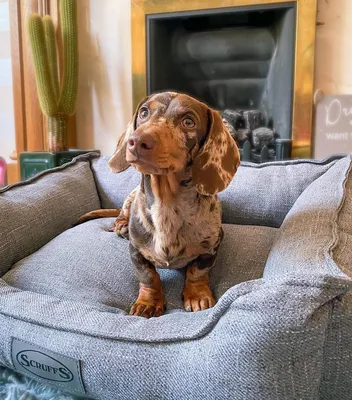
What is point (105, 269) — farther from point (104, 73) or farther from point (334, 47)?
point (104, 73)

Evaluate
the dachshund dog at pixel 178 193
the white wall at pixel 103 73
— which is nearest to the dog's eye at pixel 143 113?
the dachshund dog at pixel 178 193

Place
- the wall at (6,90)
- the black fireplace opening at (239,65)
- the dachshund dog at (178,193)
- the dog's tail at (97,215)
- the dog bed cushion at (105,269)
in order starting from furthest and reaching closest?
the wall at (6,90) → the black fireplace opening at (239,65) → the dog's tail at (97,215) → the dog bed cushion at (105,269) → the dachshund dog at (178,193)

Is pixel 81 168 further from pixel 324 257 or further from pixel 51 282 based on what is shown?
pixel 324 257

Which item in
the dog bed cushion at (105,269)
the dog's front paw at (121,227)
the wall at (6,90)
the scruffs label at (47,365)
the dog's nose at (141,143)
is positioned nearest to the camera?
the scruffs label at (47,365)

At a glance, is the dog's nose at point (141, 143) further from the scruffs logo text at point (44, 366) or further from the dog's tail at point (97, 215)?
the dog's tail at point (97, 215)

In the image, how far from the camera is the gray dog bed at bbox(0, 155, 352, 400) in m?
0.66

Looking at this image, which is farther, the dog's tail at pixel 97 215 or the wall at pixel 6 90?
the wall at pixel 6 90

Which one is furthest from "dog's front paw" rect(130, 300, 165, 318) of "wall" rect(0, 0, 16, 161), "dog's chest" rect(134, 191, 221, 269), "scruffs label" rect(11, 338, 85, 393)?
"wall" rect(0, 0, 16, 161)

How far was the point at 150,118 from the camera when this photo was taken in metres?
1.08

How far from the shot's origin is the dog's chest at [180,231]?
116cm

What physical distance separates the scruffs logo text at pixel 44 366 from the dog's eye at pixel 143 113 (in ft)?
1.91

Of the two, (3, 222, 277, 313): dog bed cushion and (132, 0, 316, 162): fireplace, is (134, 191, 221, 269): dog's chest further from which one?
(132, 0, 316, 162): fireplace

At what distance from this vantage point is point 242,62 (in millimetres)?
2746

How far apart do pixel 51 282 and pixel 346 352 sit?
2.45 feet
